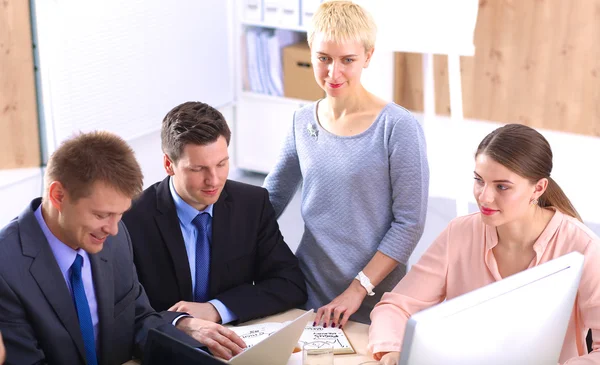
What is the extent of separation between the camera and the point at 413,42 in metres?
3.89

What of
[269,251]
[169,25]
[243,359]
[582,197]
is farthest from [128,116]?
[243,359]

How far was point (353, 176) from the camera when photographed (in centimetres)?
239

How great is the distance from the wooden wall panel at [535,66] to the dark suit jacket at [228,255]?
108 inches

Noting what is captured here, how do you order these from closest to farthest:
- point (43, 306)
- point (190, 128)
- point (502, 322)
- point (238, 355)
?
1. point (502, 322)
2. point (238, 355)
3. point (43, 306)
4. point (190, 128)

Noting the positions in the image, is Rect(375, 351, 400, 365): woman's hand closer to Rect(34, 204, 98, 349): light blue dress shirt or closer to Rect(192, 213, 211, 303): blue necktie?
Rect(192, 213, 211, 303): blue necktie

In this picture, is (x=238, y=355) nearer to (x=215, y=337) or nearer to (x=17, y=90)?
(x=215, y=337)

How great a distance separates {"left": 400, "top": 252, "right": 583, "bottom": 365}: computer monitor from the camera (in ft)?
4.66

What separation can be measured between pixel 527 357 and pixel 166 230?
3.47 feet

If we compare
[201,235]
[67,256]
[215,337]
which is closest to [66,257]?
[67,256]

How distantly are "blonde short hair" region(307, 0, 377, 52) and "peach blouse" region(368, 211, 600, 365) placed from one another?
59cm

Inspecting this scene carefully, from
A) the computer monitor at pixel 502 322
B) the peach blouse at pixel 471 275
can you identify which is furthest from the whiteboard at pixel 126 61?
the computer monitor at pixel 502 322

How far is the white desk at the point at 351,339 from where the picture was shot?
6.58 ft

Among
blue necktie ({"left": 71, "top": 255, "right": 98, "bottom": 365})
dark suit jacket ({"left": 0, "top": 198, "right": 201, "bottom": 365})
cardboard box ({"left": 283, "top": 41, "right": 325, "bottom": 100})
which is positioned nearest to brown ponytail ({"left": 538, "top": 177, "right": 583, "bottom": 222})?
dark suit jacket ({"left": 0, "top": 198, "right": 201, "bottom": 365})

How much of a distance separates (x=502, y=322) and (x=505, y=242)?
0.67 metres
